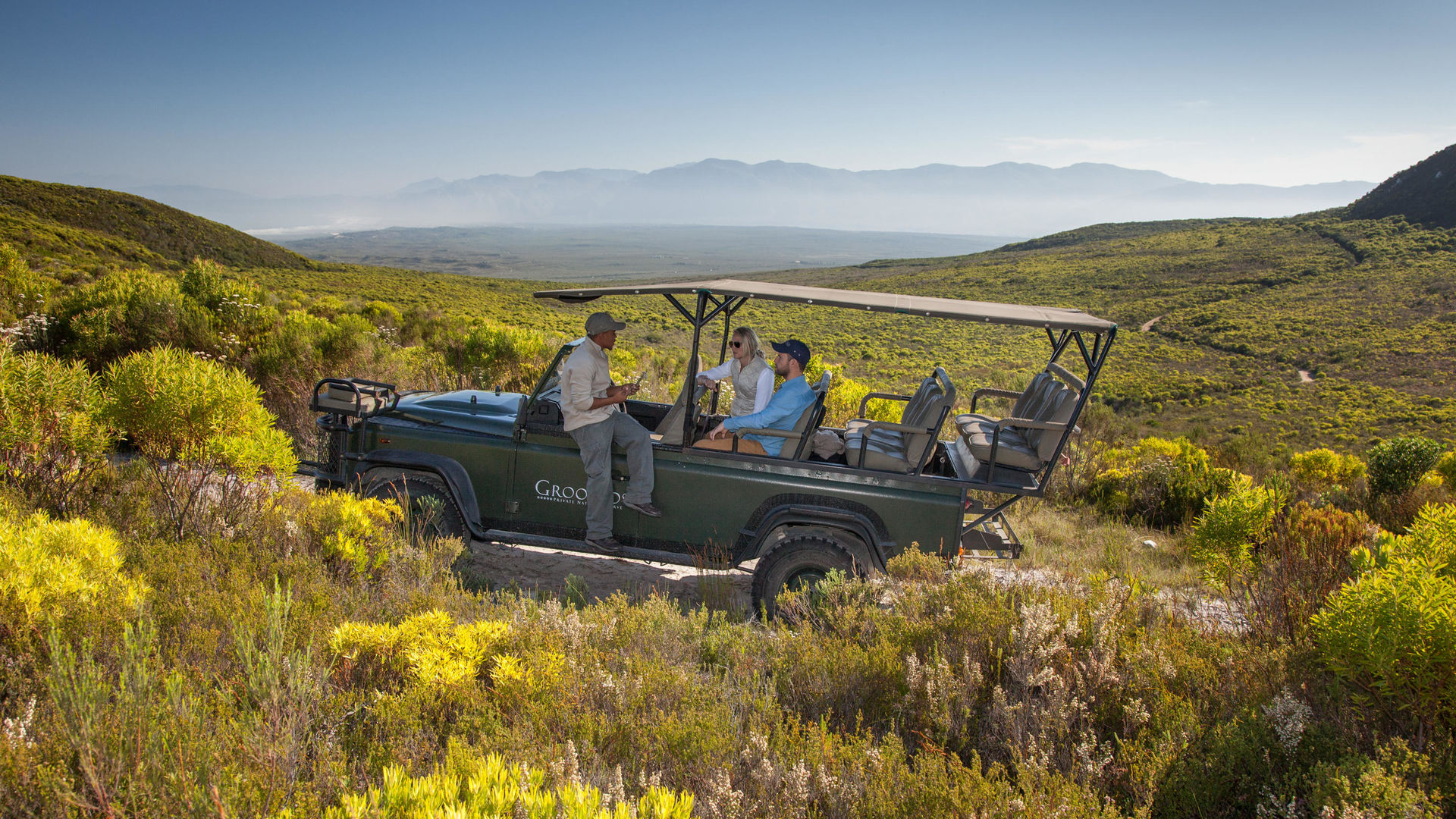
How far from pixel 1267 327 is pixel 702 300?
5240 centimetres

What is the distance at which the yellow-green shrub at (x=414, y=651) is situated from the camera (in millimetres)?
3117

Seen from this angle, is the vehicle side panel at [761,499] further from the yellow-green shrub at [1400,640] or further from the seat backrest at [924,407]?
the yellow-green shrub at [1400,640]

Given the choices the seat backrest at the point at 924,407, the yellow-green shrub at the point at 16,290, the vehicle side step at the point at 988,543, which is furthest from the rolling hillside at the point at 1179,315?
the seat backrest at the point at 924,407

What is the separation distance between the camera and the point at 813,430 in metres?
5.10

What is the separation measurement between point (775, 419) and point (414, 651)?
281 cm

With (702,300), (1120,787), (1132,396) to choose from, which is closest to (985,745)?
(1120,787)

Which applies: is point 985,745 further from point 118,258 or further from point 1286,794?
point 118,258

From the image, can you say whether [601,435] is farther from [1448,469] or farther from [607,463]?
[1448,469]

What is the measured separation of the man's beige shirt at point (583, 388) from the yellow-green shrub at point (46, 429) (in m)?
3.10

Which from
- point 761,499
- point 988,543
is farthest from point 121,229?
point 988,543

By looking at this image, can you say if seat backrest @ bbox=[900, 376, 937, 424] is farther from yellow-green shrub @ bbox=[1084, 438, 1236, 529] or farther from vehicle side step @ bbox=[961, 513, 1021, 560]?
yellow-green shrub @ bbox=[1084, 438, 1236, 529]

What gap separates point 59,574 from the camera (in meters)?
3.12

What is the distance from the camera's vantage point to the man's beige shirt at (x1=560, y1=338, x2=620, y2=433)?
505cm

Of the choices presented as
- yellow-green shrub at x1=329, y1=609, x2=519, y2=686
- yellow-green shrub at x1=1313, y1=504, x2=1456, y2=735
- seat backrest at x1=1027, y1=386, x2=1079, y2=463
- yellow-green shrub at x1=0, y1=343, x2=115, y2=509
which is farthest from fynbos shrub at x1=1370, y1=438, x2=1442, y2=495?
yellow-green shrub at x1=0, y1=343, x2=115, y2=509
